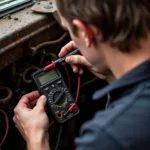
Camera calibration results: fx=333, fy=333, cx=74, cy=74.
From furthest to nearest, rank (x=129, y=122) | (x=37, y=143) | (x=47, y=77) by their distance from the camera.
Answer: (x=47, y=77), (x=37, y=143), (x=129, y=122)

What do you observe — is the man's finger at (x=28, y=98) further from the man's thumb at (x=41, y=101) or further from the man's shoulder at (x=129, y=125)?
the man's shoulder at (x=129, y=125)

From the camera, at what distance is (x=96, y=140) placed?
71 centimetres

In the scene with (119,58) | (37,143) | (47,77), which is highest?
(119,58)

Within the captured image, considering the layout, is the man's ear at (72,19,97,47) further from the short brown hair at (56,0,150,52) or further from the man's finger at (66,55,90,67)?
the man's finger at (66,55,90,67)

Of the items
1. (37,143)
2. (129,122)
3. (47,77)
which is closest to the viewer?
(129,122)

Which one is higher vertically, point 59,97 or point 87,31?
point 87,31

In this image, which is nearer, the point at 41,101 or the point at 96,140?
the point at 96,140

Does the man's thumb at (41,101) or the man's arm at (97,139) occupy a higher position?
the man's arm at (97,139)

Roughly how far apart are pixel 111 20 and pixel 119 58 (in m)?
0.09

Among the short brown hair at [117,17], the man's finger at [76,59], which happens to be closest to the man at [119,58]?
the short brown hair at [117,17]

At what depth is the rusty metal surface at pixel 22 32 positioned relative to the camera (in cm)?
109

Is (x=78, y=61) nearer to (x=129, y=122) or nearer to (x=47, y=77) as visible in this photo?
(x=47, y=77)

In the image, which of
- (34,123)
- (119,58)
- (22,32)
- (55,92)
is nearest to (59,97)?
(55,92)

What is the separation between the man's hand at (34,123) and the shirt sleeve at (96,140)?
0.30m
